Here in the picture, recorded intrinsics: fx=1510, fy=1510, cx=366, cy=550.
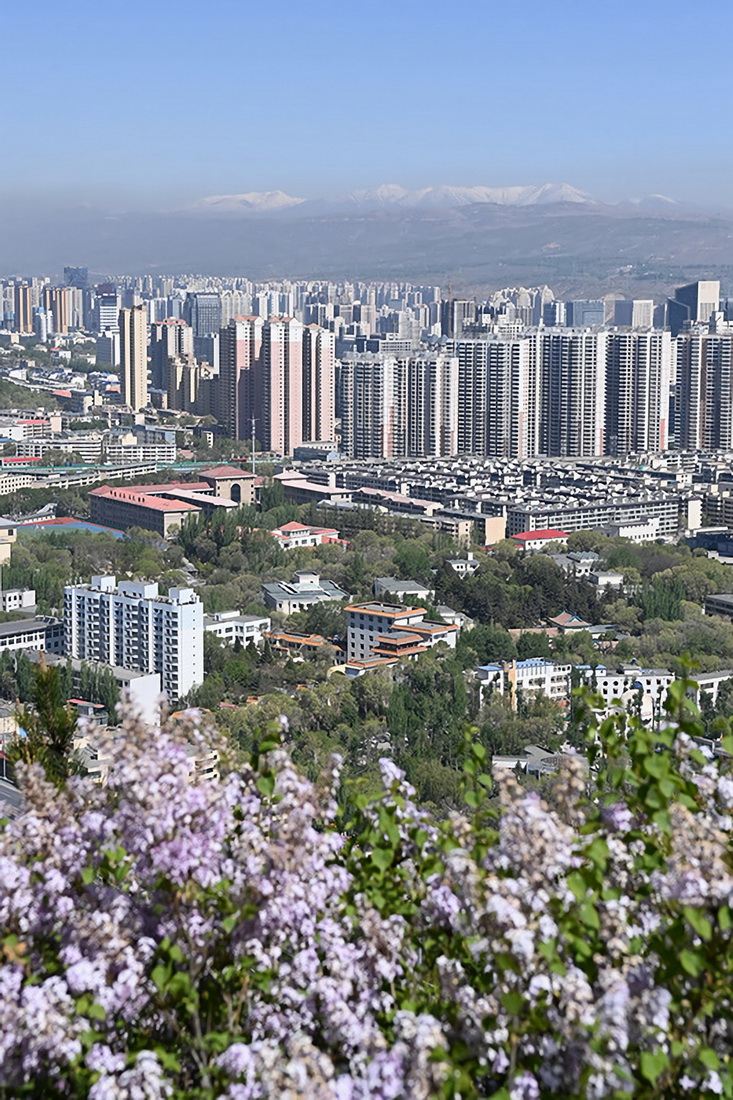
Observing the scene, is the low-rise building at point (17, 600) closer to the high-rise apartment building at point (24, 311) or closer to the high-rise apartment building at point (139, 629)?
the high-rise apartment building at point (139, 629)

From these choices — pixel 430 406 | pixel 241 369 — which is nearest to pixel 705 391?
pixel 430 406

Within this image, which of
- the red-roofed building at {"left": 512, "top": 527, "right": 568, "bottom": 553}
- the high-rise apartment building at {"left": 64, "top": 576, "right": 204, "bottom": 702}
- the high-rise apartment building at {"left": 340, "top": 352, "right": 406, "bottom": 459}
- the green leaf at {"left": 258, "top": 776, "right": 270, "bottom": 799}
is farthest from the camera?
the high-rise apartment building at {"left": 340, "top": 352, "right": 406, "bottom": 459}

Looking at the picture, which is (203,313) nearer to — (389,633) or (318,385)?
(318,385)

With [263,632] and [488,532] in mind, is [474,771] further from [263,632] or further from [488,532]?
[488,532]

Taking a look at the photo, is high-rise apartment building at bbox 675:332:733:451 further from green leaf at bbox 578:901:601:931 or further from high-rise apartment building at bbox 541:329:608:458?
green leaf at bbox 578:901:601:931

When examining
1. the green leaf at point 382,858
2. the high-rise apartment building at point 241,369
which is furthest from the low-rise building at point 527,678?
the high-rise apartment building at point 241,369

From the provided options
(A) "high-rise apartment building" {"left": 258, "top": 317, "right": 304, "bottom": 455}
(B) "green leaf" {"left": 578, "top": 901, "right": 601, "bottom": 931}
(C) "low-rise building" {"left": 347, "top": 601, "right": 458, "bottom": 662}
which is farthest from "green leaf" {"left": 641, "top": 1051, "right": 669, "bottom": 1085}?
(A) "high-rise apartment building" {"left": 258, "top": 317, "right": 304, "bottom": 455}
